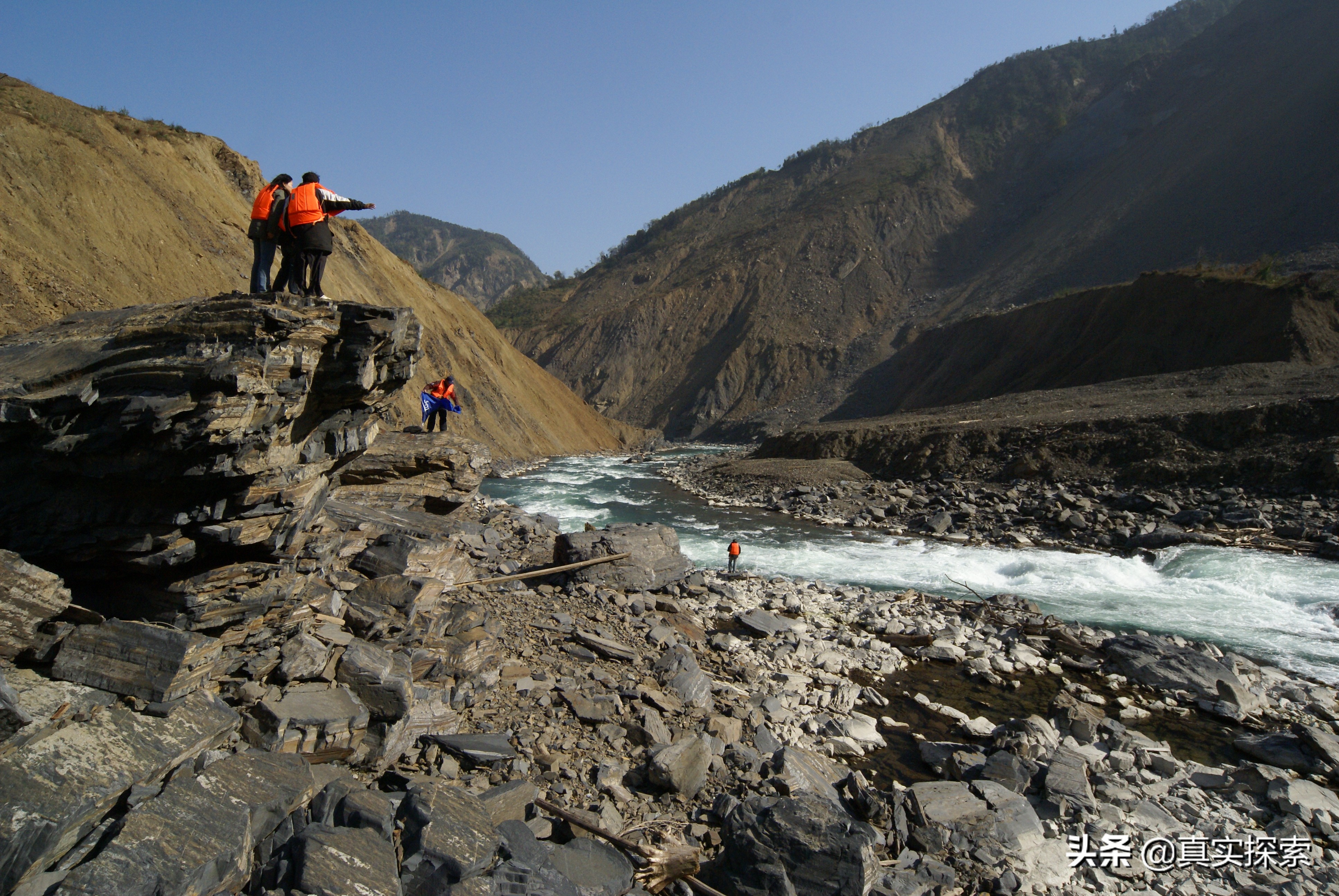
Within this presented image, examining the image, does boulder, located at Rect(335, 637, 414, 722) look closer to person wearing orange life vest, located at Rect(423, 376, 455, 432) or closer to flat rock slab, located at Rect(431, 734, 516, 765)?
flat rock slab, located at Rect(431, 734, 516, 765)

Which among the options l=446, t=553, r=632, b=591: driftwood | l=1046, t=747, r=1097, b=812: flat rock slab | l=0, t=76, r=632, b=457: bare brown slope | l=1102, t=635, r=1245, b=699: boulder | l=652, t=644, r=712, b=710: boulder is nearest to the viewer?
l=1046, t=747, r=1097, b=812: flat rock slab

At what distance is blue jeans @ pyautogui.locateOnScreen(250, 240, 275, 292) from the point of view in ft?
18.1

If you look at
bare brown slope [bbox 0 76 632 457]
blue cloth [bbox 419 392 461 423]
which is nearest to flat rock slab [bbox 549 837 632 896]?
blue cloth [bbox 419 392 461 423]

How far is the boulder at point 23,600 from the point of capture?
392cm

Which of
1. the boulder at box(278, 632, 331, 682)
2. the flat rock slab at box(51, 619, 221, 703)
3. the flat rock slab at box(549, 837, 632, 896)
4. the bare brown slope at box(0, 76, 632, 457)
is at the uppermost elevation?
the bare brown slope at box(0, 76, 632, 457)

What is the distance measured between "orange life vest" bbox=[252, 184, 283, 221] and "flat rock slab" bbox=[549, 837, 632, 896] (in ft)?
17.3

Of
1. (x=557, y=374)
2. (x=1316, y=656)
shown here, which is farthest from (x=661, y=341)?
(x=1316, y=656)

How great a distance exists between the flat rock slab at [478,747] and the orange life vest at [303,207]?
4.18m

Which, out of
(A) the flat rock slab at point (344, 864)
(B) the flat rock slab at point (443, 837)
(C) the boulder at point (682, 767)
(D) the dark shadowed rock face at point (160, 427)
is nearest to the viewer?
(A) the flat rock slab at point (344, 864)

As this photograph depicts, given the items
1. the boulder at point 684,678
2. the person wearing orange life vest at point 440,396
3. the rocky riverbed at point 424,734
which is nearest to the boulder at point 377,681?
the rocky riverbed at point 424,734

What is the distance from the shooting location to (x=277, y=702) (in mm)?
4359

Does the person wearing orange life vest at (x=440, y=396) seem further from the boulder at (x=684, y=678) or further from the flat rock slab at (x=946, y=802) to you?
the flat rock slab at (x=946, y=802)

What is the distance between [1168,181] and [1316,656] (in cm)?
4888

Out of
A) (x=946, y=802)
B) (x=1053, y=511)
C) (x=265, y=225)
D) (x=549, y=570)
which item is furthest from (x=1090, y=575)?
(x=265, y=225)
